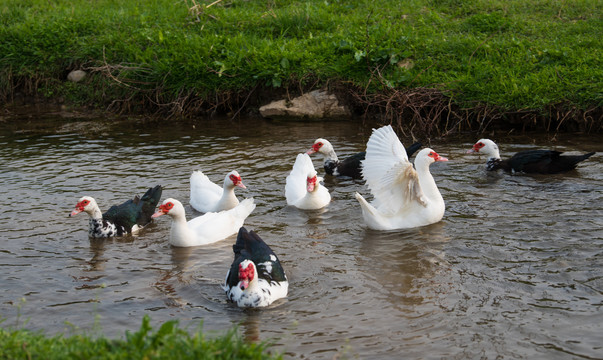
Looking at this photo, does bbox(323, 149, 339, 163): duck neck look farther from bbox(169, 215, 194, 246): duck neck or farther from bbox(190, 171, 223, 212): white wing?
bbox(169, 215, 194, 246): duck neck

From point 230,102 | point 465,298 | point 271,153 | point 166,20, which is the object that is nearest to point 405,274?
point 465,298

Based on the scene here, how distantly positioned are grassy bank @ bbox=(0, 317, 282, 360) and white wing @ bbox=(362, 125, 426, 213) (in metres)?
3.66

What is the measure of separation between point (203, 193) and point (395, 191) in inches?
86.8

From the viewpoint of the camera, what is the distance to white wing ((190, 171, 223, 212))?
8.08 metres

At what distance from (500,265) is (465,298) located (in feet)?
2.45

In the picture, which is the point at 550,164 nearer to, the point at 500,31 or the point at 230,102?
the point at 500,31

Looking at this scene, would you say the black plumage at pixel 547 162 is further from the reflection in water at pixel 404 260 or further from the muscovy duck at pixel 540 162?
the reflection in water at pixel 404 260

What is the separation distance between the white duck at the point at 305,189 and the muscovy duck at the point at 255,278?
72.2 inches

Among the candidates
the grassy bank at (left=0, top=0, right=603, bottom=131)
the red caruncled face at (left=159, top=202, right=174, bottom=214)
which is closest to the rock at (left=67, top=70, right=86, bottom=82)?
the grassy bank at (left=0, top=0, right=603, bottom=131)

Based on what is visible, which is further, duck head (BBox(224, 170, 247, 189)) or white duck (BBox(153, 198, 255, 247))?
duck head (BBox(224, 170, 247, 189))

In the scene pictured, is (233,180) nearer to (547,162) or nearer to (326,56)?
(547,162)

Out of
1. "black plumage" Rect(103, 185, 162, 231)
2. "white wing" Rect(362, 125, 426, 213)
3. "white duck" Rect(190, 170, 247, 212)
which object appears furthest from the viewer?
"white duck" Rect(190, 170, 247, 212)

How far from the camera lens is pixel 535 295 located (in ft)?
17.8

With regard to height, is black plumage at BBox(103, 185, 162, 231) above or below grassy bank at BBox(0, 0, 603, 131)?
below
